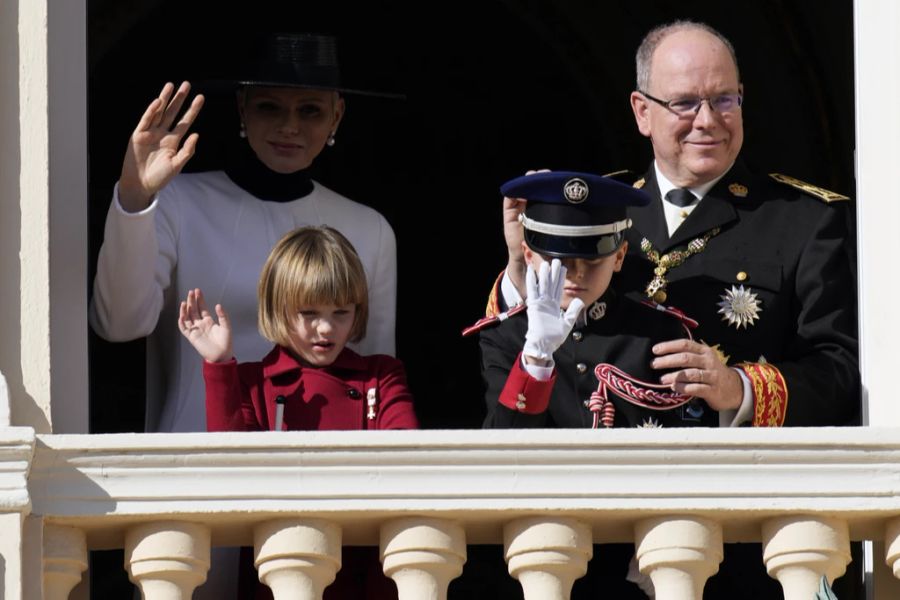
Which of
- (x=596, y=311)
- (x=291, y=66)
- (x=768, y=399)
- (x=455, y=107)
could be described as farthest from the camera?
(x=455, y=107)

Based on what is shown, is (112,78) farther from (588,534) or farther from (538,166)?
(588,534)

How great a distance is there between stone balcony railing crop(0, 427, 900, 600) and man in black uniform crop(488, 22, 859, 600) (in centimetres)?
42

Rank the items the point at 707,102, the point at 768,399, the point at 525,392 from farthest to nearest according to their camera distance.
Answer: the point at 707,102, the point at 768,399, the point at 525,392

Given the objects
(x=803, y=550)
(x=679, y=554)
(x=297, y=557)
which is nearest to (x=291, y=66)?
(x=297, y=557)

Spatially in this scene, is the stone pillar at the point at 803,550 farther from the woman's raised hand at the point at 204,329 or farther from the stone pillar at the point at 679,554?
the woman's raised hand at the point at 204,329

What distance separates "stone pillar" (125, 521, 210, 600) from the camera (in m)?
5.94

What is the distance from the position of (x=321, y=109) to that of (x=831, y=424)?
133cm

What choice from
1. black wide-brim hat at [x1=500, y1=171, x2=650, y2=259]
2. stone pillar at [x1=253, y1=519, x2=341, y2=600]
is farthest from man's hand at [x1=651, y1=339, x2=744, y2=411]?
stone pillar at [x1=253, y1=519, x2=341, y2=600]

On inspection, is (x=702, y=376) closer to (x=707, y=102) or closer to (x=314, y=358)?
(x=707, y=102)

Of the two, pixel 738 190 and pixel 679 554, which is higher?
pixel 738 190

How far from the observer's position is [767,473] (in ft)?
19.6

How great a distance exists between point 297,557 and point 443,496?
0.29 m

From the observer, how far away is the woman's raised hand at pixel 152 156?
638cm

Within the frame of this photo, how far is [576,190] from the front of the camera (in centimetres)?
650
